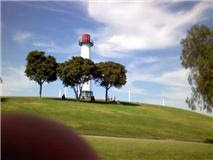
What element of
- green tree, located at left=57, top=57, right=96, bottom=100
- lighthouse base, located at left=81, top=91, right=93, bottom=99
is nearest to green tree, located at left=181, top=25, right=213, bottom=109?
green tree, located at left=57, top=57, right=96, bottom=100

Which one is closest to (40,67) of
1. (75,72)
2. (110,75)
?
(75,72)

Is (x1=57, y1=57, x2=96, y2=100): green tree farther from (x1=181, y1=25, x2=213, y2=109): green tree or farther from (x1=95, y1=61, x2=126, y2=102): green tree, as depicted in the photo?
(x1=181, y1=25, x2=213, y2=109): green tree

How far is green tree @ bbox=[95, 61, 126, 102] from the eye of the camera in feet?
268

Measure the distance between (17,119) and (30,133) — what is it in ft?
1.22

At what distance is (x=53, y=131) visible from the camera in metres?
4.54

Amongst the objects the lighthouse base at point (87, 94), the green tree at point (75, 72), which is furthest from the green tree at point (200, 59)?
the lighthouse base at point (87, 94)

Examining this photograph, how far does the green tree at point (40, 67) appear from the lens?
76.9 meters

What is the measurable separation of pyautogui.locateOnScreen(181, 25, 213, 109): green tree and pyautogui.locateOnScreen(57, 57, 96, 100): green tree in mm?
42767

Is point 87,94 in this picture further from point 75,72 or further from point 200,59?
point 200,59

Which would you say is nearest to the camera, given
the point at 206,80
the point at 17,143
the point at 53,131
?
the point at 17,143

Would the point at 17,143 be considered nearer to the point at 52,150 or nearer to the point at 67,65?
the point at 52,150

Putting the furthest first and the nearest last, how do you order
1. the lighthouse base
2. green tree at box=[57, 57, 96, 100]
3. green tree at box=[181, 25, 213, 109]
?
the lighthouse base < green tree at box=[57, 57, 96, 100] < green tree at box=[181, 25, 213, 109]

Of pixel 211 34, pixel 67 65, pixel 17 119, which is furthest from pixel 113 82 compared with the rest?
pixel 17 119

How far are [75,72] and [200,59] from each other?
145 ft
